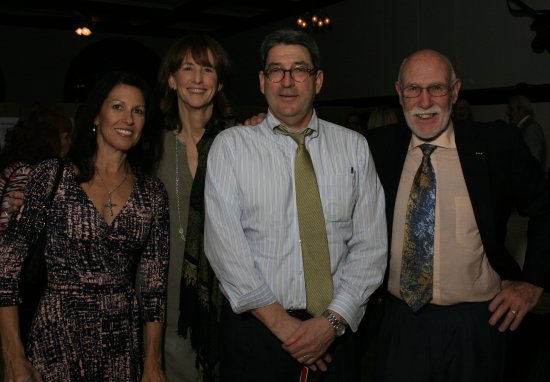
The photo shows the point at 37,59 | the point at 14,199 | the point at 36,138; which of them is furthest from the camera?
the point at 37,59

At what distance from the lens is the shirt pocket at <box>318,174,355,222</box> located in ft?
5.76

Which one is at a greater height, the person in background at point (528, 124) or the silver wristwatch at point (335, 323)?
the person in background at point (528, 124)

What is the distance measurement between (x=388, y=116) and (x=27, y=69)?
10059mm

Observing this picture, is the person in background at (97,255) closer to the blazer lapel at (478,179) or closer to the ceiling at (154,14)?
the blazer lapel at (478,179)

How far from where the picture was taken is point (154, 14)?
11.6 meters

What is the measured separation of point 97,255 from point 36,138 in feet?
4.04

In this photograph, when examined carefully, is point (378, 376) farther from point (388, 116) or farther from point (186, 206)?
point (388, 116)

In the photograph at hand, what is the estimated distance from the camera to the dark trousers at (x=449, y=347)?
6.07ft

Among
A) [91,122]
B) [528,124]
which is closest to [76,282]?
[91,122]

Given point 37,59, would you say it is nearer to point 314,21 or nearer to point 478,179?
point 314,21

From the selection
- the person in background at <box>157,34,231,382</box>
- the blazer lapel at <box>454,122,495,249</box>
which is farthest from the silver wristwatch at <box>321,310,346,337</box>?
the blazer lapel at <box>454,122,495,249</box>

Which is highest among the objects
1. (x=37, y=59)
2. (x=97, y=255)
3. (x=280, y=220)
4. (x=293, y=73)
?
(x=37, y=59)

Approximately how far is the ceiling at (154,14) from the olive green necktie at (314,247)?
29.3ft

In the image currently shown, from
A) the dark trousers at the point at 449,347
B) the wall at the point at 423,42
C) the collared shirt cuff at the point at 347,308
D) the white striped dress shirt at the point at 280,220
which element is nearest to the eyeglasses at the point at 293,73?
the white striped dress shirt at the point at 280,220
